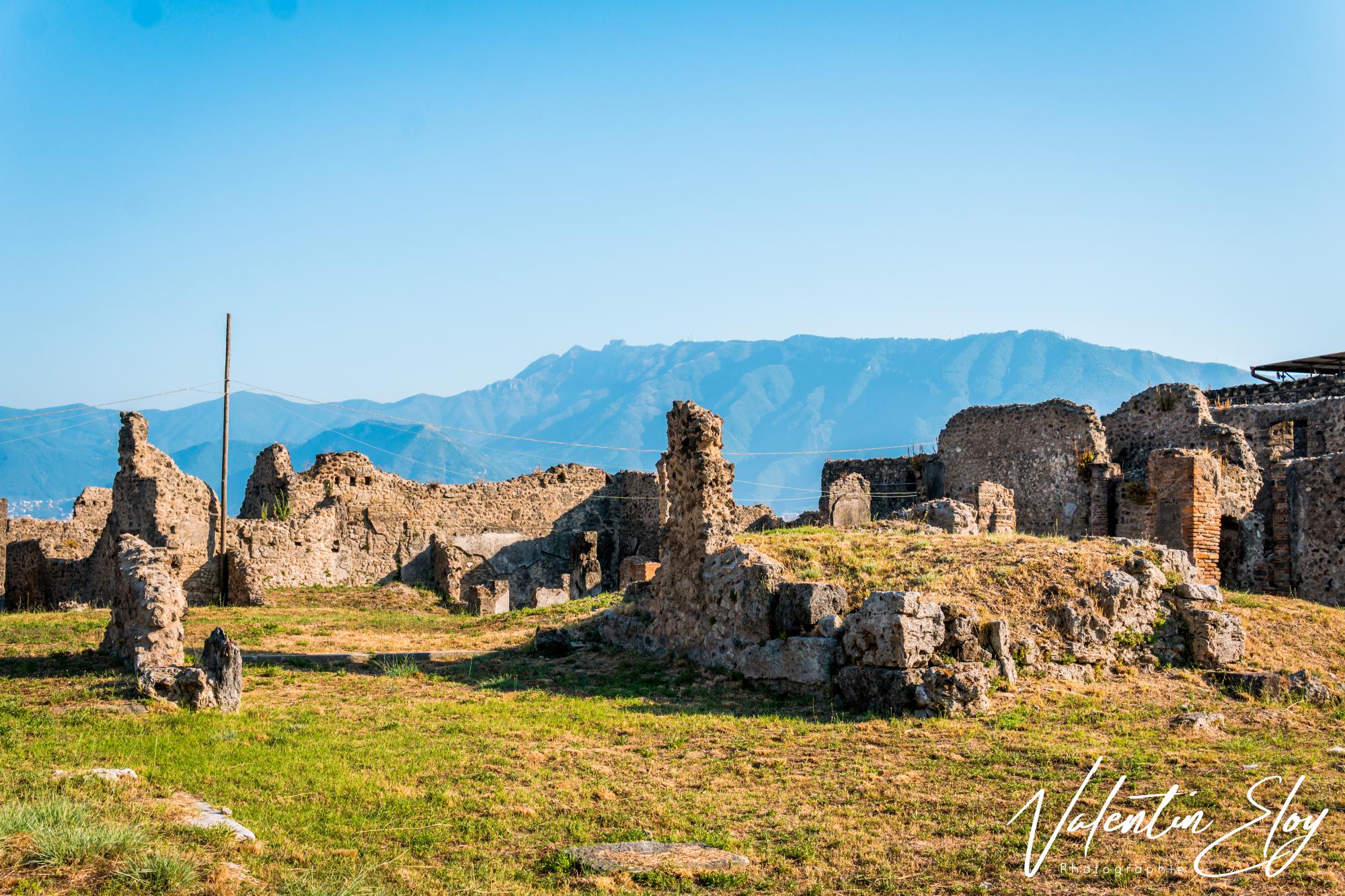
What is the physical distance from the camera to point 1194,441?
88.5 ft

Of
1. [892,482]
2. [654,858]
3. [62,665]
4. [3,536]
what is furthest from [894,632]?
[3,536]

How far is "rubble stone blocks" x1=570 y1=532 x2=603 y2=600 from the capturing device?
33.7 m

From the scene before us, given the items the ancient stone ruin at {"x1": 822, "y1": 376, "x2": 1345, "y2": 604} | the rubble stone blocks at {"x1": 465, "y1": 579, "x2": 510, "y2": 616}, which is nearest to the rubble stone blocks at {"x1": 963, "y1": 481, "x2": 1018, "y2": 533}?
the ancient stone ruin at {"x1": 822, "y1": 376, "x2": 1345, "y2": 604}

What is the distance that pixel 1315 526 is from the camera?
2141 cm

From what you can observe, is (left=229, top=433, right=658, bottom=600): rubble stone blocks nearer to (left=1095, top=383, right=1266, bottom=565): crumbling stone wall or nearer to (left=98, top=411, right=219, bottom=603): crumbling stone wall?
(left=98, top=411, right=219, bottom=603): crumbling stone wall

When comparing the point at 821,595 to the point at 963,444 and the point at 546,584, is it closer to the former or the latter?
the point at 963,444

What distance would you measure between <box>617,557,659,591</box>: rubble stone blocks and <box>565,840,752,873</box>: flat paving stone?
2150 cm

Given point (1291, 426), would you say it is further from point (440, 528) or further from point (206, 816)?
point (206, 816)

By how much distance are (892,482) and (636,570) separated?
34.5ft

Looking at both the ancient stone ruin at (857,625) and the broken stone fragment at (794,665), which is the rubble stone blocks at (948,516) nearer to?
the ancient stone ruin at (857,625)

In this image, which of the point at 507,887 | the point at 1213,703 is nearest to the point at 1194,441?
the point at 1213,703

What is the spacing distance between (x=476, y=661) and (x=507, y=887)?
415 inches

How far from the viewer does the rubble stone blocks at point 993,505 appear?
81.9ft

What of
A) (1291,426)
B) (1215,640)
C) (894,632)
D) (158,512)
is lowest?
(1215,640)
